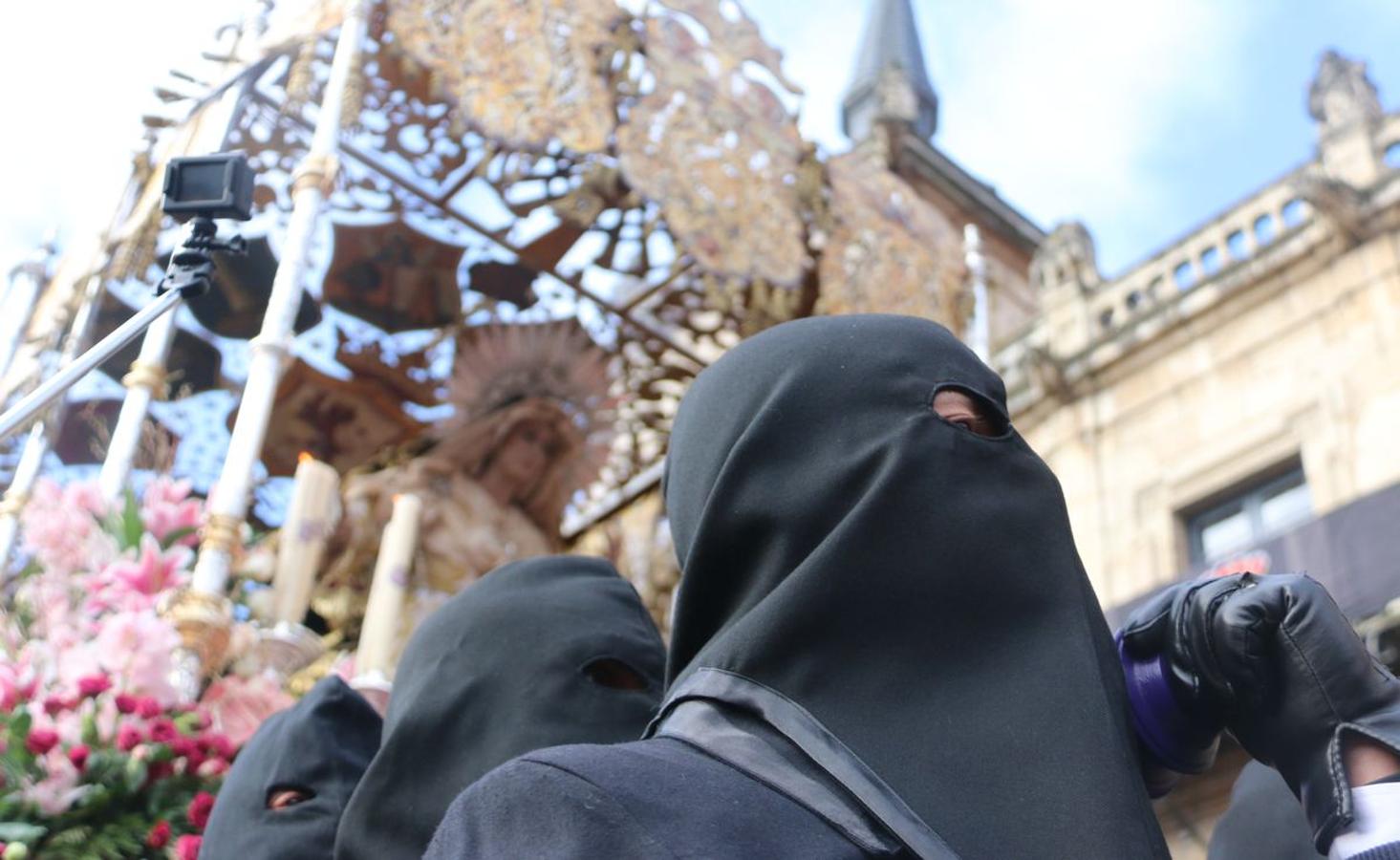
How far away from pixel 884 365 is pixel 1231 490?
467 inches

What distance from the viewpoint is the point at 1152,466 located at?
13.6m

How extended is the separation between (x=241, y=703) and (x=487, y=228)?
2.71 metres

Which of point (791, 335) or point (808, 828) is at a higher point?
point (791, 335)

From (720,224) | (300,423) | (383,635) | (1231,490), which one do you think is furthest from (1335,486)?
(383,635)

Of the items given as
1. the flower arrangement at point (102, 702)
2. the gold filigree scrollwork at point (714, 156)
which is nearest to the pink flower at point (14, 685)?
the flower arrangement at point (102, 702)

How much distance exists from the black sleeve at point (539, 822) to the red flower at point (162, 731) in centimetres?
201

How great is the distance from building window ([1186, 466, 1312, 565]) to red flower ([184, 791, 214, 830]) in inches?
408

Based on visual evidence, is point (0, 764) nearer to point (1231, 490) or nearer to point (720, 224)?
point (720, 224)

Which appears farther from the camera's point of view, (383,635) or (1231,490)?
(1231,490)

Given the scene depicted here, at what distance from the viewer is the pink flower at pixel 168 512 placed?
13.9 ft

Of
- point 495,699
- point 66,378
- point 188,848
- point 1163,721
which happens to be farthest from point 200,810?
point 1163,721

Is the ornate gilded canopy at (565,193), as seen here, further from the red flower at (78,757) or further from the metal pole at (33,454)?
the red flower at (78,757)

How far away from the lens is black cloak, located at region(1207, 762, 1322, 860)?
202cm

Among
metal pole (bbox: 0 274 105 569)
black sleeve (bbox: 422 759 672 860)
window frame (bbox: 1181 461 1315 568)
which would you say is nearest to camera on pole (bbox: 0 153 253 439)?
metal pole (bbox: 0 274 105 569)
